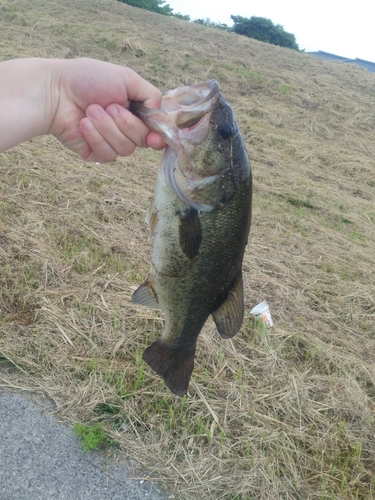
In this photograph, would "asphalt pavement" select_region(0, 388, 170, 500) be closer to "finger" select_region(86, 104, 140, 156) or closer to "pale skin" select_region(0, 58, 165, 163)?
"pale skin" select_region(0, 58, 165, 163)

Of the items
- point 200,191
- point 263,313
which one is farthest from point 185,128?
point 263,313

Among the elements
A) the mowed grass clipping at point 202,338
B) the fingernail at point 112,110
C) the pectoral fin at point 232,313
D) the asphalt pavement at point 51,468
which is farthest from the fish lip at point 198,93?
the asphalt pavement at point 51,468

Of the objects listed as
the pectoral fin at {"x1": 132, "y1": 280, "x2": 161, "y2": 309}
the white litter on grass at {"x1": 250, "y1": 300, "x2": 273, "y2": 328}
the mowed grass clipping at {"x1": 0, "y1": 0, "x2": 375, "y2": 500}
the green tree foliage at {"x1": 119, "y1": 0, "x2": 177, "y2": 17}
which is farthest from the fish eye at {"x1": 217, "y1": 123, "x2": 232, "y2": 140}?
the green tree foliage at {"x1": 119, "y1": 0, "x2": 177, "y2": 17}

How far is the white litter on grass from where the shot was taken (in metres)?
4.02

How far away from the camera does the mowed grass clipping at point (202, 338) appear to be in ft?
9.46

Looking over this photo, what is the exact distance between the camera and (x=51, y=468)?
2.69 meters

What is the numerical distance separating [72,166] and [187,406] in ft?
12.8

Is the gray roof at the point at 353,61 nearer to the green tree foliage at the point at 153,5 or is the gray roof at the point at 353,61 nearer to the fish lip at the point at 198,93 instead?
the green tree foliage at the point at 153,5

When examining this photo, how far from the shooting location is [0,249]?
397cm

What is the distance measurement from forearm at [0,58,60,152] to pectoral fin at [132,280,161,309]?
839mm

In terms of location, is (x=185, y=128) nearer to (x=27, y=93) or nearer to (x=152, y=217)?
(x=152, y=217)

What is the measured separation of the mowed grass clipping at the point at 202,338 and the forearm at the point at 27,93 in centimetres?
169

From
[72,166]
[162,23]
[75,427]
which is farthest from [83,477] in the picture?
[162,23]

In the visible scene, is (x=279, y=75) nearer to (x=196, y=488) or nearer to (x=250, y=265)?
(x=250, y=265)
